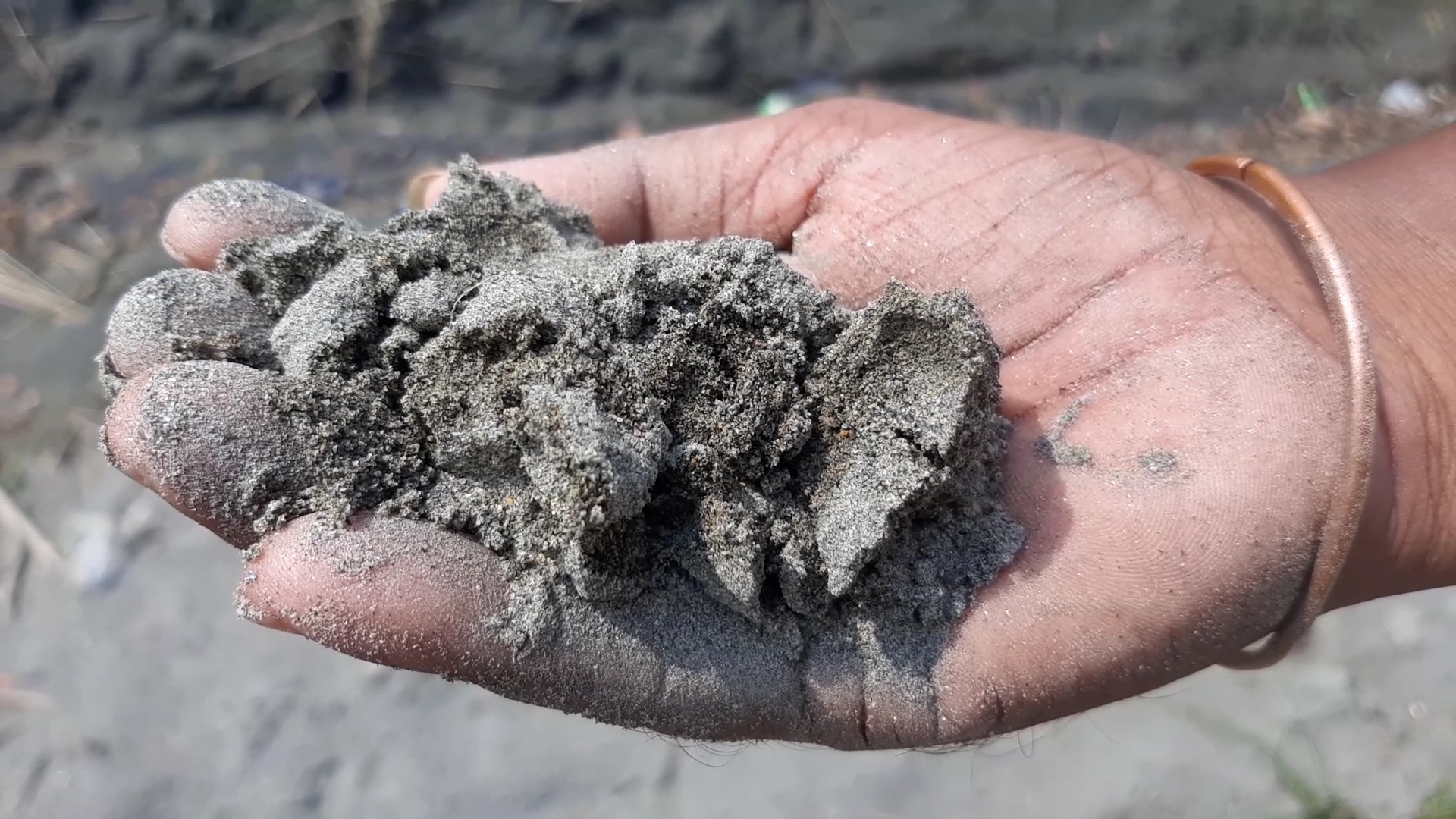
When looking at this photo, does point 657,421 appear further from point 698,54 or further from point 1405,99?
point 1405,99

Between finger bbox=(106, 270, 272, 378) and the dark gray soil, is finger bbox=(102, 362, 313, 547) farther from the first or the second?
the dark gray soil

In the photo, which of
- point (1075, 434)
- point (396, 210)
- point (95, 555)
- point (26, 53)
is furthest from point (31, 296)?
point (1075, 434)

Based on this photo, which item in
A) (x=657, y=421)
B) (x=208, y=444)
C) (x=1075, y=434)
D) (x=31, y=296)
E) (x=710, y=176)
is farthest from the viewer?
(x=31, y=296)

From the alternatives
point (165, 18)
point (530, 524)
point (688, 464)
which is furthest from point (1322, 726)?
point (165, 18)

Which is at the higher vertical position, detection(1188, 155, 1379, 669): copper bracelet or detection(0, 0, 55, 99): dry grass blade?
detection(1188, 155, 1379, 669): copper bracelet

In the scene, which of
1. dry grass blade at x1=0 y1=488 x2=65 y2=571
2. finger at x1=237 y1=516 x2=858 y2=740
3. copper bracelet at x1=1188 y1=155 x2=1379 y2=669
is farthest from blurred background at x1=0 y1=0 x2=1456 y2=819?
finger at x1=237 y1=516 x2=858 y2=740

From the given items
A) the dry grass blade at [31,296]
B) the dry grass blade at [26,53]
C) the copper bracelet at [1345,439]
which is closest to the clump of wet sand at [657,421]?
the copper bracelet at [1345,439]
